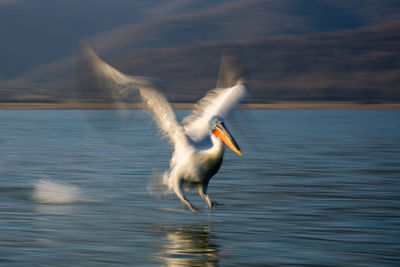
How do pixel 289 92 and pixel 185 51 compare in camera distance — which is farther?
pixel 185 51

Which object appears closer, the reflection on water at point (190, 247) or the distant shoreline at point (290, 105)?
the reflection on water at point (190, 247)

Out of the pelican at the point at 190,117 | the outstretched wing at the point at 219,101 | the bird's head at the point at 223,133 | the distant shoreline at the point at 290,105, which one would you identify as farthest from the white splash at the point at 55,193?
the distant shoreline at the point at 290,105

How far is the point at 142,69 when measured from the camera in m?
122

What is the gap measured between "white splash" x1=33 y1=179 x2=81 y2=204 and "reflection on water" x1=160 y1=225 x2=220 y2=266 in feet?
9.54

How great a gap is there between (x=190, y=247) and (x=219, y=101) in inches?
88.2

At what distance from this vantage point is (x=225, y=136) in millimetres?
9172

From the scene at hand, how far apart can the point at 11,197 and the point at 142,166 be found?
518cm

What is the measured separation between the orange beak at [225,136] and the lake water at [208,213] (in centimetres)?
59

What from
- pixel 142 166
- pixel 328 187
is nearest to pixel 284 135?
pixel 142 166

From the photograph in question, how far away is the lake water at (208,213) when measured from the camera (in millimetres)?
7812

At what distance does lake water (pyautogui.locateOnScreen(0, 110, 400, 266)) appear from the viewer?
7812 millimetres

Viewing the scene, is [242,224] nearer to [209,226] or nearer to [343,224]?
[209,226]

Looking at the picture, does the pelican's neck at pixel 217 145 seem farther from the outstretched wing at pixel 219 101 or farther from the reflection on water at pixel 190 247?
the reflection on water at pixel 190 247

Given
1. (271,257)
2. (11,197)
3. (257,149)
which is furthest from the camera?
(257,149)
